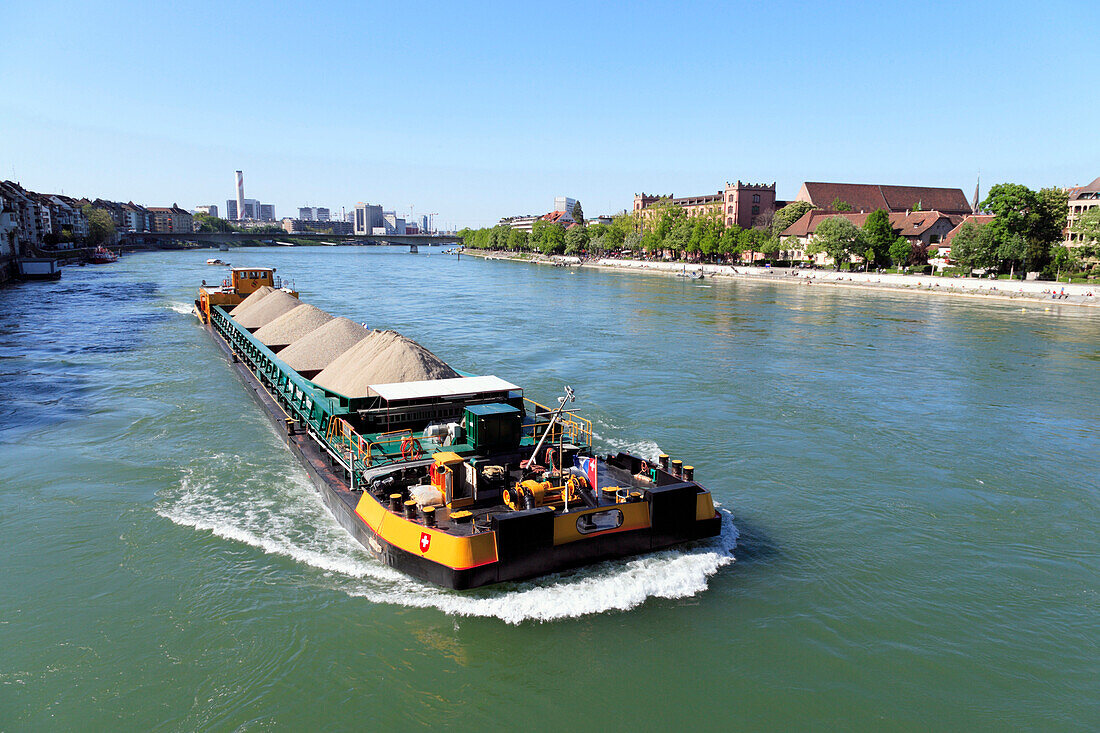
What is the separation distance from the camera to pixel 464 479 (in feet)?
43.4

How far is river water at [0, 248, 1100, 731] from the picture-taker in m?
9.85

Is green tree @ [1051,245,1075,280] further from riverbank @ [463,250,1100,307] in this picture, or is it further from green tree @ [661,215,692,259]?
green tree @ [661,215,692,259]

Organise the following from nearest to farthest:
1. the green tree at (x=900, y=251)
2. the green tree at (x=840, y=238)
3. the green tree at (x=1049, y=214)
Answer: the green tree at (x=1049, y=214)
the green tree at (x=900, y=251)
the green tree at (x=840, y=238)

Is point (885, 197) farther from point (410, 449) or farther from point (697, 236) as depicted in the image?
point (410, 449)

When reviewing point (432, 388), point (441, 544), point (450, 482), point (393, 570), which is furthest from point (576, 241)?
point (441, 544)

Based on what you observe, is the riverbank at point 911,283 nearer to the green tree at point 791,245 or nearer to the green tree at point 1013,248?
the green tree at point 1013,248

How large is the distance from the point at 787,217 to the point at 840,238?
29953mm

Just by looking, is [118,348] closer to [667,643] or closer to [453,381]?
[453,381]

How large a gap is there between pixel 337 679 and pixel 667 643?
17.2 ft

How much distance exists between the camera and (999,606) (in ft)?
40.9

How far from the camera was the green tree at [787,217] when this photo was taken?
119894mm

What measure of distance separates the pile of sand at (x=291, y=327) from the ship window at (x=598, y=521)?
18246 mm

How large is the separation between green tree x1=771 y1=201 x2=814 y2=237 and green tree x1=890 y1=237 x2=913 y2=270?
90.4 ft

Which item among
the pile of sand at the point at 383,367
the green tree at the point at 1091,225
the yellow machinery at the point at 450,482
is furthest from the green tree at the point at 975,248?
the yellow machinery at the point at 450,482
